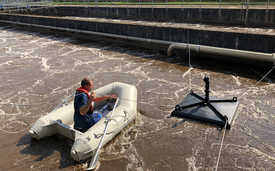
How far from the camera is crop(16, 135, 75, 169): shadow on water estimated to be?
4.95 m

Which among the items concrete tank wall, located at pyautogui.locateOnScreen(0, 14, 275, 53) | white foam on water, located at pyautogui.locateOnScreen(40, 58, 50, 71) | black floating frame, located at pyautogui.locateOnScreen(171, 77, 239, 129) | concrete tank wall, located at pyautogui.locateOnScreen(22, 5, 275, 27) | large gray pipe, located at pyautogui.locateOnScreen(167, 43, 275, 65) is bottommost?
black floating frame, located at pyautogui.locateOnScreen(171, 77, 239, 129)

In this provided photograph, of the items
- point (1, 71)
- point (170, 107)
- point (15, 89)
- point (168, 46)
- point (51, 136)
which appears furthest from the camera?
point (168, 46)

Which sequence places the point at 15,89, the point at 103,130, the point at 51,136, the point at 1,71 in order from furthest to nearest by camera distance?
1. the point at 1,71
2. the point at 15,89
3. the point at 51,136
4. the point at 103,130

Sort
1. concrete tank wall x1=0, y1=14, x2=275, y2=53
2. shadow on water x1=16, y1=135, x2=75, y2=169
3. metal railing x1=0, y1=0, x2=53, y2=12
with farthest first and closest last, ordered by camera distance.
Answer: metal railing x1=0, y1=0, x2=53, y2=12
concrete tank wall x1=0, y1=14, x2=275, y2=53
shadow on water x1=16, y1=135, x2=75, y2=169

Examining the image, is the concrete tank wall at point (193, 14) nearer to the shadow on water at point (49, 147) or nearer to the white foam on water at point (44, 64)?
the white foam on water at point (44, 64)

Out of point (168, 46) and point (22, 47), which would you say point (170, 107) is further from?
point (22, 47)

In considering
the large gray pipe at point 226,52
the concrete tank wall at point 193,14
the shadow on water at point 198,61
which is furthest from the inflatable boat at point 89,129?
the concrete tank wall at point 193,14

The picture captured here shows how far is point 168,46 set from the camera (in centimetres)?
1170

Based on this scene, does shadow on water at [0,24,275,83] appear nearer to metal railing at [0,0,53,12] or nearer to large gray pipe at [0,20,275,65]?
large gray pipe at [0,20,275,65]

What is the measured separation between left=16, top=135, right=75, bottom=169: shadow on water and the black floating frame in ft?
8.98

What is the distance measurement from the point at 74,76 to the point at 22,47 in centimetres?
771

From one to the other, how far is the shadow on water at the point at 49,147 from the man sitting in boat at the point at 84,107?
561mm

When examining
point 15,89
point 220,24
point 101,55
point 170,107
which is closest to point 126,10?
point 220,24

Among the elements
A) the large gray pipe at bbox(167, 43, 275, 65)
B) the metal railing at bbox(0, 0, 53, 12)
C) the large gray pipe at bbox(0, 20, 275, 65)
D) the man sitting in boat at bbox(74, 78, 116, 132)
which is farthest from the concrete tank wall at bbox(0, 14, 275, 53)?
the metal railing at bbox(0, 0, 53, 12)
